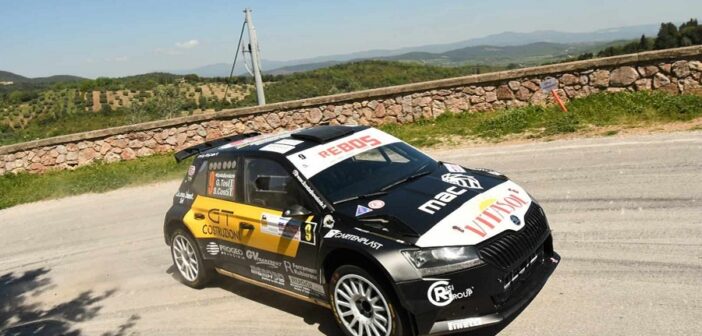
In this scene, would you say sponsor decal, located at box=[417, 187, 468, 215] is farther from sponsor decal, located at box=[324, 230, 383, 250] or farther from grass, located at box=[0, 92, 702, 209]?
grass, located at box=[0, 92, 702, 209]

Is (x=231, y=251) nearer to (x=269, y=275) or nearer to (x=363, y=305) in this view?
(x=269, y=275)

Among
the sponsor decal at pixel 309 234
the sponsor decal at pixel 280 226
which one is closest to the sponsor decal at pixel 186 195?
the sponsor decal at pixel 280 226

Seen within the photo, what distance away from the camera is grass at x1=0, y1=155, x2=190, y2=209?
46.6 ft

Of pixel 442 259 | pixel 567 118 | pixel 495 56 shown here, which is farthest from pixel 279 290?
pixel 495 56

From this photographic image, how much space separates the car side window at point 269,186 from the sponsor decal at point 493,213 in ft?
5.13

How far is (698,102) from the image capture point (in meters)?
11.1

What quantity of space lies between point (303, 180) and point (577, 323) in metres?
2.71

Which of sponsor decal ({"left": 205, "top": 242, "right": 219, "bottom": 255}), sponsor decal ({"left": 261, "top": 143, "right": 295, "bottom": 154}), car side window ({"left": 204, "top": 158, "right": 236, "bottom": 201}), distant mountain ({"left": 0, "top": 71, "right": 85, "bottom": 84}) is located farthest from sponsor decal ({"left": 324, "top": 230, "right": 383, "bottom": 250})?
distant mountain ({"left": 0, "top": 71, "right": 85, "bottom": 84})

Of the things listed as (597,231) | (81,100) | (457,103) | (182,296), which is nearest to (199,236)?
(182,296)

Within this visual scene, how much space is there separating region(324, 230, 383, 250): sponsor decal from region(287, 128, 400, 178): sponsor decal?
0.79m

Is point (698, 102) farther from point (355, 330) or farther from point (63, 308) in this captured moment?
point (63, 308)

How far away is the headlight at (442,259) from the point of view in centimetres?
417

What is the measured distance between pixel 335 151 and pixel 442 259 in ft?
6.42

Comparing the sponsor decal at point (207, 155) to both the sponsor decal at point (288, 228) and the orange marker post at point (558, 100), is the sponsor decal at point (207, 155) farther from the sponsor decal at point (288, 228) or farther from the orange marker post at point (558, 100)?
the orange marker post at point (558, 100)
